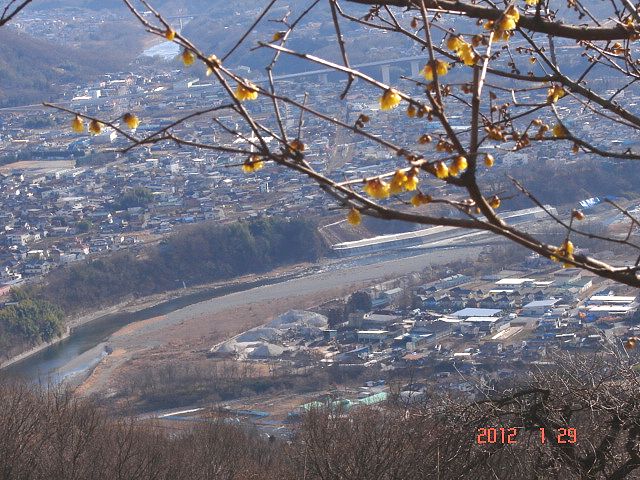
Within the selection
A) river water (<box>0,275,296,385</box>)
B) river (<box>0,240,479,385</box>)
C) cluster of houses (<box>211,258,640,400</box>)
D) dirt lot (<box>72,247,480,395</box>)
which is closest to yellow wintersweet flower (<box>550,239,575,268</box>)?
cluster of houses (<box>211,258,640,400</box>)

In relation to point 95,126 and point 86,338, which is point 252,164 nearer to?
point 95,126

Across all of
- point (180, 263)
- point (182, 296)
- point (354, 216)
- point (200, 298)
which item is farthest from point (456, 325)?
point (354, 216)

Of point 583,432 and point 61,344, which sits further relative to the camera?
point 61,344

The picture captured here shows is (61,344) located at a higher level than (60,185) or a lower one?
lower

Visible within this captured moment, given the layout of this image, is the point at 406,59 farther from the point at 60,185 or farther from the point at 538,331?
the point at 538,331

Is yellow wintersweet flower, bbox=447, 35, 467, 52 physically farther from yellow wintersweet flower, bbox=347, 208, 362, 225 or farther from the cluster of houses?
the cluster of houses

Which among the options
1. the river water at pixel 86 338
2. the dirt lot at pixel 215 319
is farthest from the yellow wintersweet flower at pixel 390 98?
the river water at pixel 86 338

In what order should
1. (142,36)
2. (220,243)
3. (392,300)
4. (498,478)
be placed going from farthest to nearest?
(142,36)
(220,243)
(392,300)
(498,478)

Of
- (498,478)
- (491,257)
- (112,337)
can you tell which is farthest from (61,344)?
(498,478)
